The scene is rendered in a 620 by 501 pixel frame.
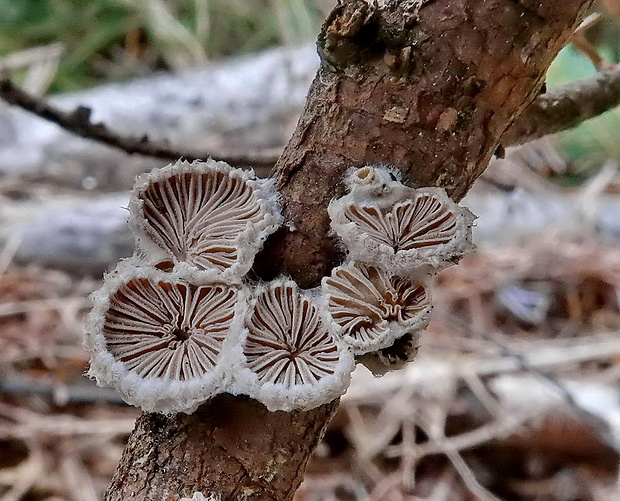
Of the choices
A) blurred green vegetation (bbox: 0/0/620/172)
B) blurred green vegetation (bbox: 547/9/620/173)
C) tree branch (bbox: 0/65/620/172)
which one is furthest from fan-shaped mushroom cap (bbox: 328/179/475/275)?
blurred green vegetation (bbox: 0/0/620/172)

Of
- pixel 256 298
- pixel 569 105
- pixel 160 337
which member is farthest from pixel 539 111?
pixel 160 337

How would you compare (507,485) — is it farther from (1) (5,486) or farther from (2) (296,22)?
(2) (296,22)

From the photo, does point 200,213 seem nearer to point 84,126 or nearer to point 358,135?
point 358,135

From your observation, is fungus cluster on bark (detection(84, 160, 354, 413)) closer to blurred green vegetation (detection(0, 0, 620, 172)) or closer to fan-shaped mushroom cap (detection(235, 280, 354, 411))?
fan-shaped mushroom cap (detection(235, 280, 354, 411))

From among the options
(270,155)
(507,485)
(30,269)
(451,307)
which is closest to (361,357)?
(270,155)

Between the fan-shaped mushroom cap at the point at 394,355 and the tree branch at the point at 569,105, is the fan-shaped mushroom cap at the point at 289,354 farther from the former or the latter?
the tree branch at the point at 569,105
